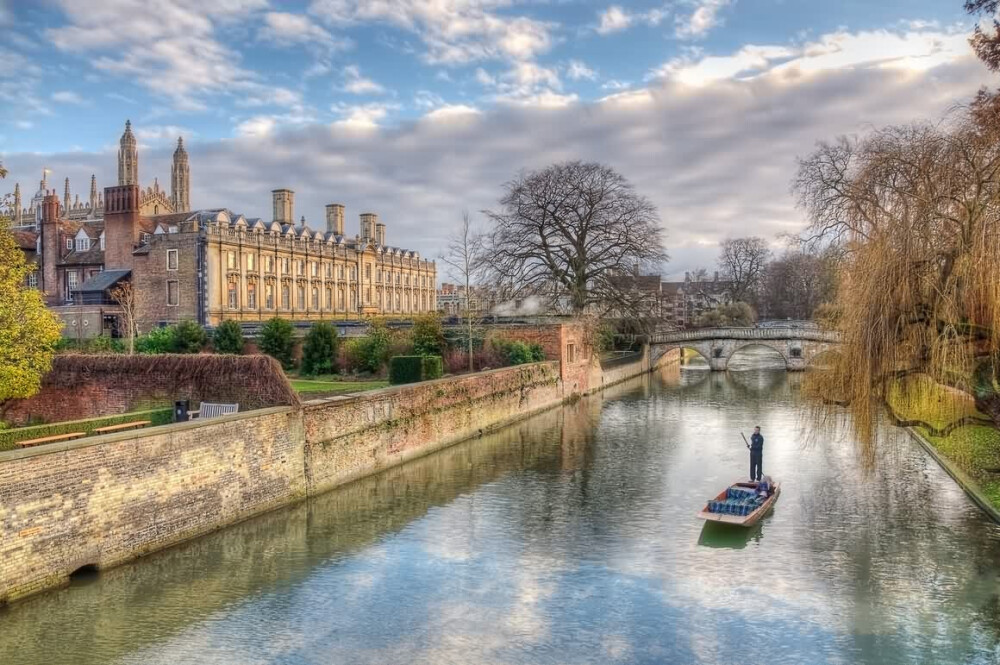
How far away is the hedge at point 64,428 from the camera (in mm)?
13805

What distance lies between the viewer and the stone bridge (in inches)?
1925

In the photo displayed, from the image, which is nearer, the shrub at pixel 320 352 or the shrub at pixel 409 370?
the shrub at pixel 409 370

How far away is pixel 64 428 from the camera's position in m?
14.9

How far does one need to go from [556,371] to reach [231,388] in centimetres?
1763

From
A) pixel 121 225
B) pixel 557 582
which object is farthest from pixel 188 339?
pixel 557 582

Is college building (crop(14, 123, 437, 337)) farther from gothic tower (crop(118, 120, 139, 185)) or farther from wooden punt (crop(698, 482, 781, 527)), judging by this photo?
wooden punt (crop(698, 482, 781, 527))

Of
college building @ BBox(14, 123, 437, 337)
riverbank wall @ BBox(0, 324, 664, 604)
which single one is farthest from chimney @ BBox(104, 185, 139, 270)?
riverbank wall @ BBox(0, 324, 664, 604)

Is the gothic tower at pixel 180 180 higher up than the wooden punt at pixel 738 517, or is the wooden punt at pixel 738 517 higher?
the gothic tower at pixel 180 180

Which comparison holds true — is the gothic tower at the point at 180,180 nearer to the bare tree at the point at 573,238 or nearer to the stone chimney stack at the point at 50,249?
the stone chimney stack at the point at 50,249

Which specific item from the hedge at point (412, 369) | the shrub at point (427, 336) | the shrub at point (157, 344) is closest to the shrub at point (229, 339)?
the shrub at point (157, 344)

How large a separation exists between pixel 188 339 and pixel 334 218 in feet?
116

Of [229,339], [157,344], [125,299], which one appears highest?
[125,299]

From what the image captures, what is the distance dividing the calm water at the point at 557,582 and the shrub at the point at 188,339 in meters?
18.3

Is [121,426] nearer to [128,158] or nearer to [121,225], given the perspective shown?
[121,225]
